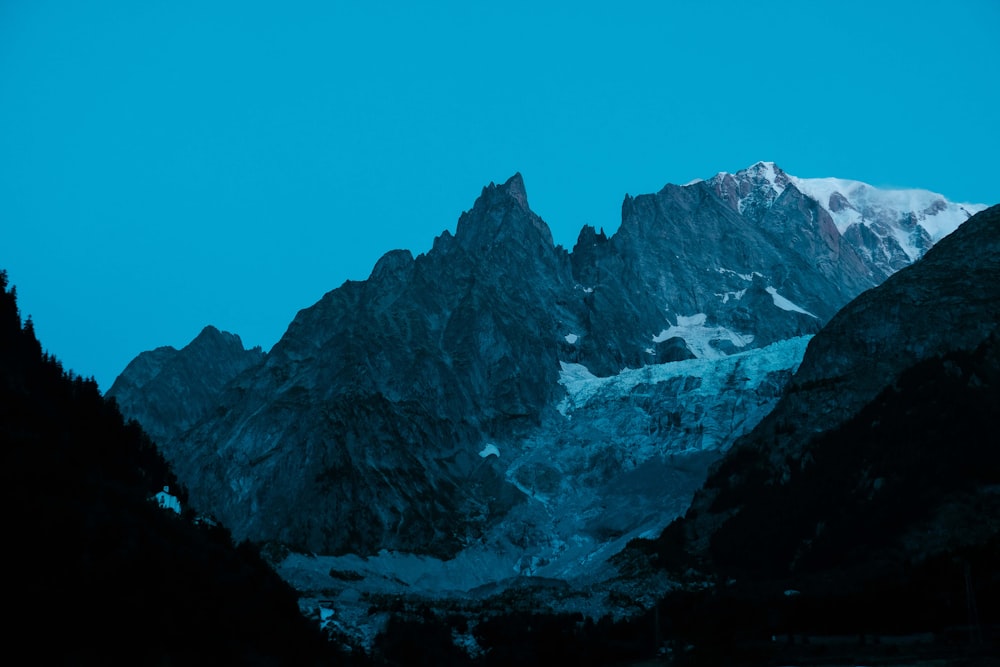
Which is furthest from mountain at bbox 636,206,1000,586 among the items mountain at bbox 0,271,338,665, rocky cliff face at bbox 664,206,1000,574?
mountain at bbox 0,271,338,665

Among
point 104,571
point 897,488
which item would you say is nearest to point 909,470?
point 897,488

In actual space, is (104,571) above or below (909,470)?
below

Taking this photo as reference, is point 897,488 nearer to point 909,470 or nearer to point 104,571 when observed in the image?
point 909,470

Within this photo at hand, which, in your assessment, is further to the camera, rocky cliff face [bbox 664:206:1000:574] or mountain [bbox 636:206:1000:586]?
rocky cliff face [bbox 664:206:1000:574]

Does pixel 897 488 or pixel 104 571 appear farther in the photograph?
pixel 897 488

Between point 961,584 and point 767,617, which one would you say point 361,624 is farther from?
point 961,584

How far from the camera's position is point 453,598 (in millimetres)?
197375

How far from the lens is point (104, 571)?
82438 mm

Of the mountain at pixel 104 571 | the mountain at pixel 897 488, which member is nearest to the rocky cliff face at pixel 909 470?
the mountain at pixel 897 488

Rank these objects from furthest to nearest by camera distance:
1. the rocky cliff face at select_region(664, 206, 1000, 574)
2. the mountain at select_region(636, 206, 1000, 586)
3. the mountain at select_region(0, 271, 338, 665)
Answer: the rocky cliff face at select_region(664, 206, 1000, 574)
the mountain at select_region(636, 206, 1000, 586)
the mountain at select_region(0, 271, 338, 665)

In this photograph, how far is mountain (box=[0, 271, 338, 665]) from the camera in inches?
3019

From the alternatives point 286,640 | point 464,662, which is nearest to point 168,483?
point 464,662

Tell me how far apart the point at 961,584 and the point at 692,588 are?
202 feet

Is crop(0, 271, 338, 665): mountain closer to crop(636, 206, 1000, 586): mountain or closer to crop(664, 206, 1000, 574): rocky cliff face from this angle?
crop(636, 206, 1000, 586): mountain
